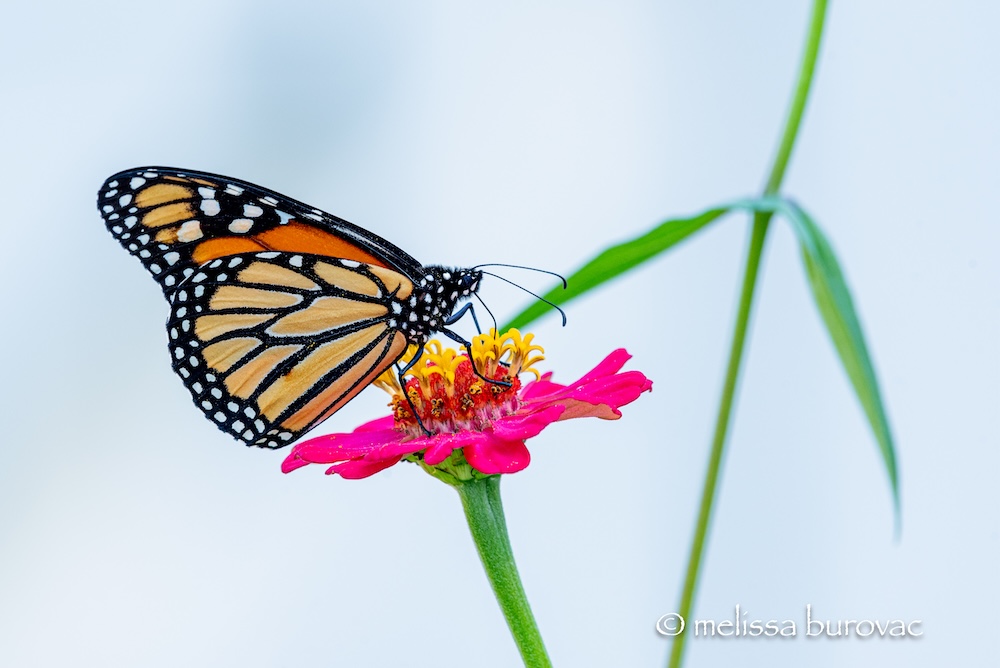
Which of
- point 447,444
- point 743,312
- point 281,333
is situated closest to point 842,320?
point 743,312

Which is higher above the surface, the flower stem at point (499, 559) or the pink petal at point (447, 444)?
the pink petal at point (447, 444)

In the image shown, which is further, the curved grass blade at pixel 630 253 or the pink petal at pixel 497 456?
the curved grass blade at pixel 630 253

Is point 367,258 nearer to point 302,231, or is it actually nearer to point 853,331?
point 302,231

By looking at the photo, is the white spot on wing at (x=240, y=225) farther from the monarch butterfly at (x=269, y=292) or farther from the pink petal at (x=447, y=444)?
the pink petal at (x=447, y=444)

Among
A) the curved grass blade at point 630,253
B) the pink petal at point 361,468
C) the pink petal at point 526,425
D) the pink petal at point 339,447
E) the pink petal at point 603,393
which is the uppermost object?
the curved grass blade at point 630,253

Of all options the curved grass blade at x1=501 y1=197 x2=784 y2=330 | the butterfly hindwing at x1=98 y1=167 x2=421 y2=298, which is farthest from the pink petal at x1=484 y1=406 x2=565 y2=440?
the butterfly hindwing at x1=98 y1=167 x2=421 y2=298

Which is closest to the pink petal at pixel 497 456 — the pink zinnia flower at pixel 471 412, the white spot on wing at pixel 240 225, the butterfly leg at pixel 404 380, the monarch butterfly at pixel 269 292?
the pink zinnia flower at pixel 471 412

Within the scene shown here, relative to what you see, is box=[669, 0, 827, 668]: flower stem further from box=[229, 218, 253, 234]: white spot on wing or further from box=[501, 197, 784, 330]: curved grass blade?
box=[229, 218, 253, 234]: white spot on wing
